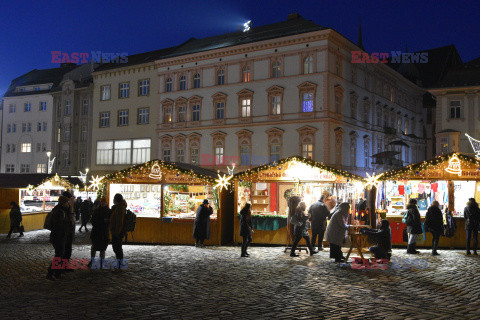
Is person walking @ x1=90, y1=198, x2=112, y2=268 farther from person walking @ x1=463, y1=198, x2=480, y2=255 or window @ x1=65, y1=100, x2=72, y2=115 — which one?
window @ x1=65, y1=100, x2=72, y2=115

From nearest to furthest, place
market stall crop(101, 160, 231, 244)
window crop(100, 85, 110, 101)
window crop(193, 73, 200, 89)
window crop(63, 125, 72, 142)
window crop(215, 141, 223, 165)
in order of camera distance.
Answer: market stall crop(101, 160, 231, 244), window crop(215, 141, 223, 165), window crop(193, 73, 200, 89), window crop(100, 85, 110, 101), window crop(63, 125, 72, 142)

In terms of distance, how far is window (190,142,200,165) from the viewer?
133 feet

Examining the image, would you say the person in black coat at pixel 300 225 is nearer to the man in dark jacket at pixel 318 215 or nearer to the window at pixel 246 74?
the man in dark jacket at pixel 318 215

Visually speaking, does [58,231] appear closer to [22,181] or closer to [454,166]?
[454,166]

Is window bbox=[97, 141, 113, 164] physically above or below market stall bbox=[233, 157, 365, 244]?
above

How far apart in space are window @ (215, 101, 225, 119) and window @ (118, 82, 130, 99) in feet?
34.4

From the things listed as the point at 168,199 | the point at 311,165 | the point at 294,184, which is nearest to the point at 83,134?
the point at 168,199

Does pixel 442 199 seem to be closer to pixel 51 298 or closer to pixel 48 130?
pixel 51 298

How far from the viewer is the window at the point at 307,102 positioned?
35156 millimetres

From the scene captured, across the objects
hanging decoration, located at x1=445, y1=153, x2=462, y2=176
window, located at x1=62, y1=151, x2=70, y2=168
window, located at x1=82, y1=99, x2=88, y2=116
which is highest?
window, located at x1=82, y1=99, x2=88, y2=116

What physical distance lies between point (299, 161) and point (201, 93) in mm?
24775

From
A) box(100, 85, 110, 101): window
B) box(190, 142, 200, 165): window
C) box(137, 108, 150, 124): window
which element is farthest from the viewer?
box(100, 85, 110, 101): window

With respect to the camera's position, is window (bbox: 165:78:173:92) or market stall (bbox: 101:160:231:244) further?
window (bbox: 165:78:173:92)

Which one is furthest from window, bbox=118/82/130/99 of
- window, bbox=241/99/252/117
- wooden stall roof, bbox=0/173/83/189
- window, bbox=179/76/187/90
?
wooden stall roof, bbox=0/173/83/189
